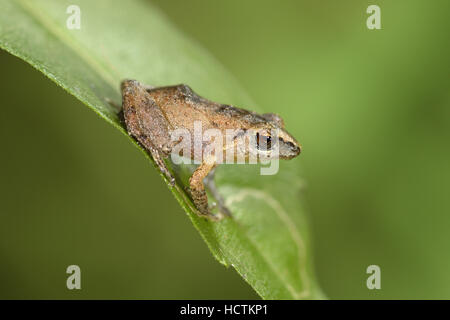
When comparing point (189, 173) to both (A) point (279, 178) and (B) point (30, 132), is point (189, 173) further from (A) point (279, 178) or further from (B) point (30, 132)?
(B) point (30, 132)

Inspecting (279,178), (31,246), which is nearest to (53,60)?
(279,178)

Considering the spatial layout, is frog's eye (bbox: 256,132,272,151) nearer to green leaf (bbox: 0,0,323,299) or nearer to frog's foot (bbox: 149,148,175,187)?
green leaf (bbox: 0,0,323,299)

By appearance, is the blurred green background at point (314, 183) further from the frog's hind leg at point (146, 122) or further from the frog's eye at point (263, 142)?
the frog's hind leg at point (146, 122)

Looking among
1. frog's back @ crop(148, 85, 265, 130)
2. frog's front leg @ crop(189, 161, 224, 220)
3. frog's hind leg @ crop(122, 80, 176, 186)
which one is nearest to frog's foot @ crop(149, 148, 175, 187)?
frog's hind leg @ crop(122, 80, 176, 186)

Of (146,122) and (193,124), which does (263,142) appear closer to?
(193,124)

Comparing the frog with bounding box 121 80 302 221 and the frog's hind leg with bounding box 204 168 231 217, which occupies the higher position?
the frog with bounding box 121 80 302 221

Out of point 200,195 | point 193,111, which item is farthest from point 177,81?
point 200,195

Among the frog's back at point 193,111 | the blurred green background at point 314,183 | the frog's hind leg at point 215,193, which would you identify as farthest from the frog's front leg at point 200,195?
the blurred green background at point 314,183
